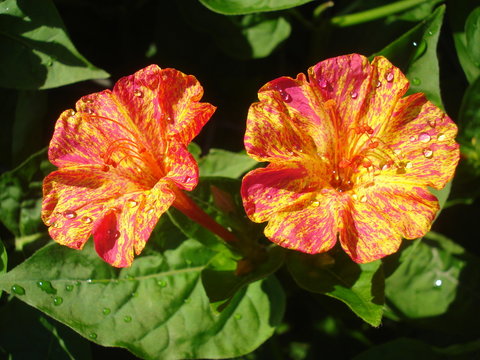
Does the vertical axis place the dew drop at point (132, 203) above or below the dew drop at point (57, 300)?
above

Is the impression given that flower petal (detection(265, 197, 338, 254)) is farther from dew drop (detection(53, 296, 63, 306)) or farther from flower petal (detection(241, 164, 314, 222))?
dew drop (detection(53, 296, 63, 306))

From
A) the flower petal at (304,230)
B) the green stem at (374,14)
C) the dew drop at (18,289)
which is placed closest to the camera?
the flower petal at (304,230)

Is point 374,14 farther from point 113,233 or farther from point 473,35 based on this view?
point 113,233

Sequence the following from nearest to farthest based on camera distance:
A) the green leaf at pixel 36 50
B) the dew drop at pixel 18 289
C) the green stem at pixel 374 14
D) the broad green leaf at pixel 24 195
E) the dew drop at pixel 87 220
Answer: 1. the dew drop at pixel 87 220
2. the dew drop at pixel 18 289
3. the green leaf at pixel 36 50
4. the broad green leaf at pixel 24 195
5. the green stem at pixel 374 14

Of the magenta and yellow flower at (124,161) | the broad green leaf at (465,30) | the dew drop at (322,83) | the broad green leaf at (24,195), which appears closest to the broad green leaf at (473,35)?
the broad green leaf at (465,30)

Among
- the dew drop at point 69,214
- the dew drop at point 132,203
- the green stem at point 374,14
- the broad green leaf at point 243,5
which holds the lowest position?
the dew drop at point 69,214

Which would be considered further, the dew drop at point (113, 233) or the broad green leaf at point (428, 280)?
the broad green leaf at point (428, 280)

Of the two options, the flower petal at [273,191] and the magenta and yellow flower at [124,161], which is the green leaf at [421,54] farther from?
the magenta and yellow flower at [124,161]

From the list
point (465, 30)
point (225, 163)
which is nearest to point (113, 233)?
point (225, 163)

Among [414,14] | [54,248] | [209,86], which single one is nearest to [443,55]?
[414,14]
